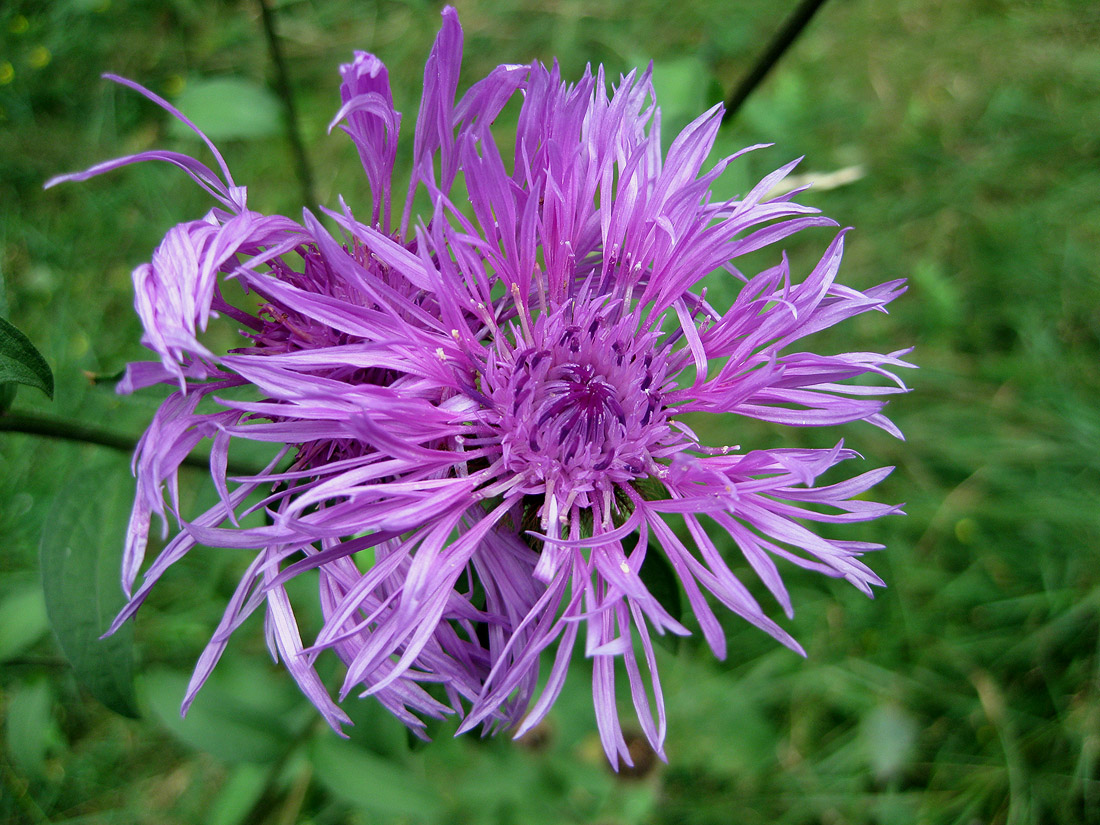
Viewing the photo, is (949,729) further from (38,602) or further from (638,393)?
(38,602)

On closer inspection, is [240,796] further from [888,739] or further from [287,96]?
[888,739]

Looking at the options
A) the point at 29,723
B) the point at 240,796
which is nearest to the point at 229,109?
the point at 29,723

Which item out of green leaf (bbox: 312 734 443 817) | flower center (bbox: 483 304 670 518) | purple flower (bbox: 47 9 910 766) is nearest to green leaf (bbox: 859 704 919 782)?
green leaf (bbox: 312 734 443 817)

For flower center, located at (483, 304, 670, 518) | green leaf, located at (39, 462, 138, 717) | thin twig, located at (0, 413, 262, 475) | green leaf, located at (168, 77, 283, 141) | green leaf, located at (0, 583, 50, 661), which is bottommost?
green leaf, located at (0, 583, 50, 661)

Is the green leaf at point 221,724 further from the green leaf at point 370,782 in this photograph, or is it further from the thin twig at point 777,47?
the thin twig at point 777,47

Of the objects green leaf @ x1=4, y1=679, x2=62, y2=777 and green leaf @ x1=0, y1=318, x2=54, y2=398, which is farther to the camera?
green leaf @ x1=4, y1=679, x2=62, y2=777

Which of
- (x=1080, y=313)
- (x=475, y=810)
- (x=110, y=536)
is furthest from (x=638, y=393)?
(x=1080, y=313)

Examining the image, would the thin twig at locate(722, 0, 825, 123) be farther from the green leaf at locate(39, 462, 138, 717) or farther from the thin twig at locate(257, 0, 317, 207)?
the green leaf at locate(39, 462, 138, 717)
